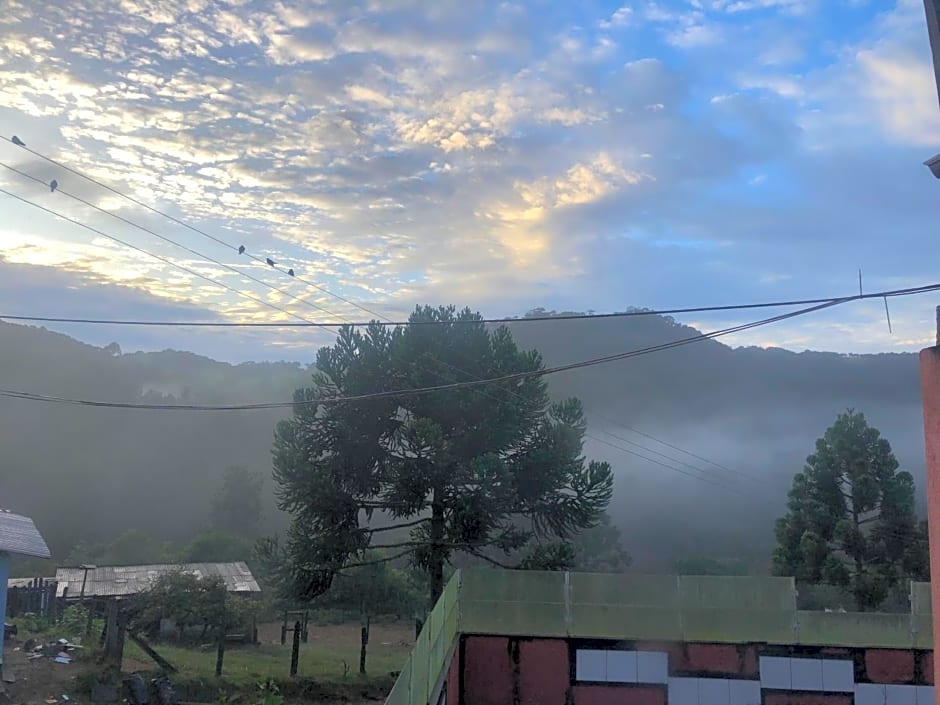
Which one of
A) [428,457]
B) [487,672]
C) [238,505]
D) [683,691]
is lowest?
[683,691]

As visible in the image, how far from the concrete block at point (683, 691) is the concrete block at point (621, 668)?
80 centimetres

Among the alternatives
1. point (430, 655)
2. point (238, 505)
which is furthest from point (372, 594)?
point (238, 505)

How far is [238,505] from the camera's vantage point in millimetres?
58719

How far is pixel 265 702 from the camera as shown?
17375 millimetres

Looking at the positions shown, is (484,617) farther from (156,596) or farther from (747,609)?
(156,596)

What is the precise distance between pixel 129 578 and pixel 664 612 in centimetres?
2061

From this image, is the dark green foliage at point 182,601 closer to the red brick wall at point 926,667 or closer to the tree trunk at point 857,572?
the red brick wall at point 926,667

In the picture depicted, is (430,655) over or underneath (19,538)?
underneath

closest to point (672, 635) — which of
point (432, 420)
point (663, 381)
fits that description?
point (432, 420)

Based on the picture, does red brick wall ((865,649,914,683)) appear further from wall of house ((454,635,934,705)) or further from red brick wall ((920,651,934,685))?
red brick wall ((920,651,934,685))

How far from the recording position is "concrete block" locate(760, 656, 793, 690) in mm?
16109

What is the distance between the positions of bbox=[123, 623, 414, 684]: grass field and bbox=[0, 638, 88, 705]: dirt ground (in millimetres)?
1883

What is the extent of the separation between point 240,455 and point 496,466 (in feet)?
223

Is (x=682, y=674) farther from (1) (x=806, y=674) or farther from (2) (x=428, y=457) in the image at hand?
(2) (x=428, y=457)
